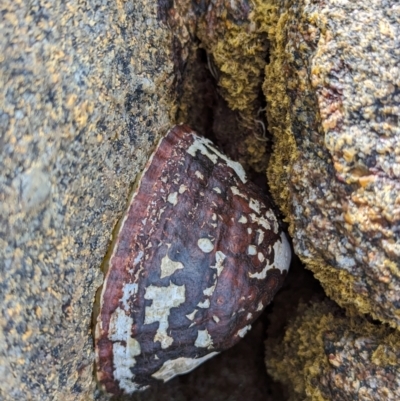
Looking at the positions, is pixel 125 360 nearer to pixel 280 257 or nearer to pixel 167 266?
pixel 167 266

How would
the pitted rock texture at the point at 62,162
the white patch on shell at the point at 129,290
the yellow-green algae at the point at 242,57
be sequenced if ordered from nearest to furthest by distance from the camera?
the pitted rock texture at the point at 62,162 < the white patch on shell at the point at 129,290 < the yellow-green algae at the point at 242,57

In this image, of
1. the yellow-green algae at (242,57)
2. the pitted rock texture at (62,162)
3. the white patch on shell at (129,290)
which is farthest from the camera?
the yellow-green algae at (242,57)

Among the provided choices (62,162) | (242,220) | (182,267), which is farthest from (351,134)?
(62,162)

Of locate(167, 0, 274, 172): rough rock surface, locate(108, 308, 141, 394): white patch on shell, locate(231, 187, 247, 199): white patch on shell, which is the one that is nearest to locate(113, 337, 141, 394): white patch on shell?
locate(108, 308, 141, 394): white patch on shell

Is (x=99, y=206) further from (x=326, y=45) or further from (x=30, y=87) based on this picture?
(x=326, y=45)

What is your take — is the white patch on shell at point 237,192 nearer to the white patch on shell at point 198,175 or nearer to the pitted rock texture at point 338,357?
the white patch on shell at point 198,175

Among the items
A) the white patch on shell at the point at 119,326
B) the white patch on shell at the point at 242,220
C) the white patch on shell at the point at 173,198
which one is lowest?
the white patch on shell at the point at 119,326

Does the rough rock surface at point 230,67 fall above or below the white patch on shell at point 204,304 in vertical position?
above

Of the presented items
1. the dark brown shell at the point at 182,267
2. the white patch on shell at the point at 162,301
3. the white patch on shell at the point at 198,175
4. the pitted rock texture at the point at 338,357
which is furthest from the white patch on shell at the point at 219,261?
the pitted rock texture at the point at 338,357

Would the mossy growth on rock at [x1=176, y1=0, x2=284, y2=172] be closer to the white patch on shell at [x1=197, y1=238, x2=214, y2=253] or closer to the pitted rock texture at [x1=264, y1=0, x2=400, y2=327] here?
the pitted rock texture at [x1=264, y1=0, x2=400, y2=327]
